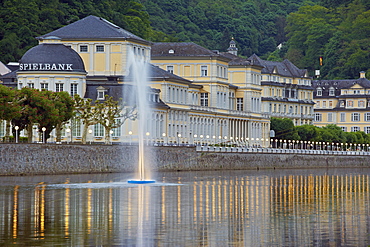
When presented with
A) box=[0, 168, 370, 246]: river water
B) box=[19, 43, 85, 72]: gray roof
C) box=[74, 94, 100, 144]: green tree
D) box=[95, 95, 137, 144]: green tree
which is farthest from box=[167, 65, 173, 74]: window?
box=[0, 168, 370, 246]: river water

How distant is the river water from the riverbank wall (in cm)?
980

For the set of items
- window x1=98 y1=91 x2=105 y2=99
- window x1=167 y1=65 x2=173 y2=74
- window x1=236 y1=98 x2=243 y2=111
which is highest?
window x1=167 y1=65 x2=173 y2=74

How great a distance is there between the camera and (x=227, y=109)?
17525cm

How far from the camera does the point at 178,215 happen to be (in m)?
57.5

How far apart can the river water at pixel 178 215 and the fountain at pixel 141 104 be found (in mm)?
8844

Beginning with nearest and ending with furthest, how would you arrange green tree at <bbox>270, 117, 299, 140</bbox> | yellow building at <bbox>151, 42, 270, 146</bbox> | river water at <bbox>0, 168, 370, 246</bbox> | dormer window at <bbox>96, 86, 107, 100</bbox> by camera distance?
river water at <bbox>0, 168, 370, 246</bbox> < dormer window at <bbox>96, 86, 107, 100</bbox> < yellow building at <bbox>151, 42, 270, 146</bbox> < green tree at <bbox>270, 117, 299, 140</bbox>

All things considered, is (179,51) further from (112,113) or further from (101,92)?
(112,113)

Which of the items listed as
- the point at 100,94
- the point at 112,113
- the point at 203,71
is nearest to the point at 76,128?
the point at 100,94

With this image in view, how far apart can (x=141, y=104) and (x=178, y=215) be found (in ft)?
122

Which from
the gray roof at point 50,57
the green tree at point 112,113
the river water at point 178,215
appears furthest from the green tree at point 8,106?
the gray roof at point 50,57

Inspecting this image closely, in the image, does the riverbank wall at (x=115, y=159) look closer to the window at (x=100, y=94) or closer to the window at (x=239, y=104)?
the window at (x=100, y=94)

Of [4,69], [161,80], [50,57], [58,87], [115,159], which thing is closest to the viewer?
[115,159]

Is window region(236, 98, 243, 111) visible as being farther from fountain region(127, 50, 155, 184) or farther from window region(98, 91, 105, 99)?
window region(98, 91, 105, 99)

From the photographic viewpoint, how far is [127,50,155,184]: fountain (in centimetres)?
9369
